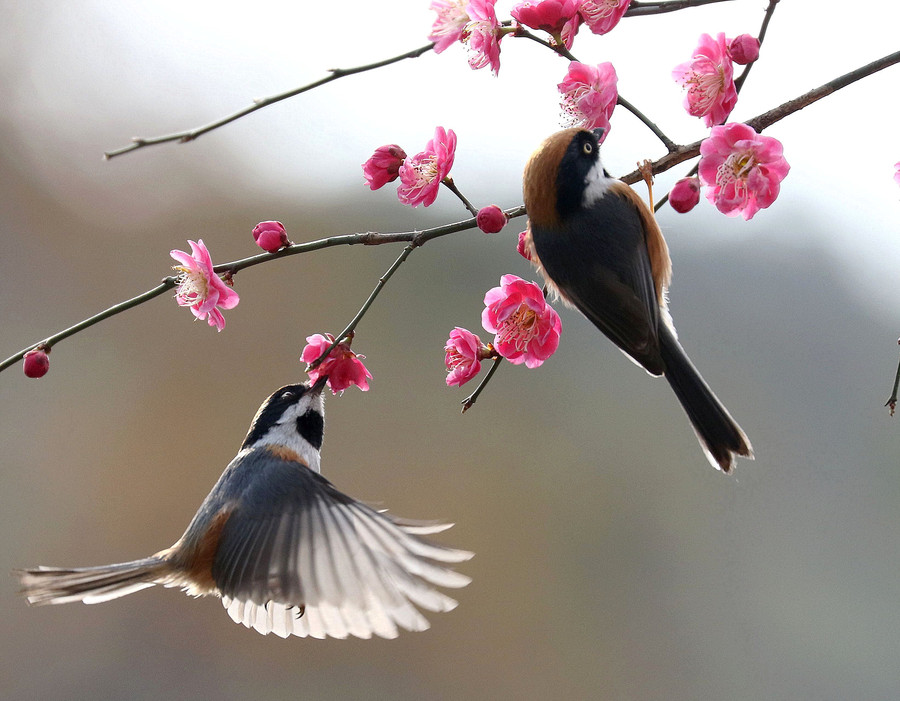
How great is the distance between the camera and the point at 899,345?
177 cm

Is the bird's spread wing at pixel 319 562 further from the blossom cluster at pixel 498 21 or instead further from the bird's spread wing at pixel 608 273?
the blossom cluster at pixel 498 21

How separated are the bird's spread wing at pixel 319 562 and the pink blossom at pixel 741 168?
2.66 ft

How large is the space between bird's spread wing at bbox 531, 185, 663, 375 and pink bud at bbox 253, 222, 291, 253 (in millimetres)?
652

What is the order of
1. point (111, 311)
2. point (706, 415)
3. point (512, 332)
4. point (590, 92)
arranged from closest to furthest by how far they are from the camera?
1. point (111, 311)
2. point (590, 92)
3. point (512, 332)
4. point (706, 415)

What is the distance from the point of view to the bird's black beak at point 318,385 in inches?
78.4

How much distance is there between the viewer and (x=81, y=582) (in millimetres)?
1984

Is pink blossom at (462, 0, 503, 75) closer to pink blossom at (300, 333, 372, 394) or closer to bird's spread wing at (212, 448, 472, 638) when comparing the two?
pink blossom at (300, 333, 372, 394)

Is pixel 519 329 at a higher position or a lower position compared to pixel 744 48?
lower

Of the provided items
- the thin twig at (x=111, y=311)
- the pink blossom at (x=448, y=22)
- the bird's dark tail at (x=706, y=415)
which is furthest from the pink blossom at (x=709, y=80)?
the thin twig at (x=111, y=311)

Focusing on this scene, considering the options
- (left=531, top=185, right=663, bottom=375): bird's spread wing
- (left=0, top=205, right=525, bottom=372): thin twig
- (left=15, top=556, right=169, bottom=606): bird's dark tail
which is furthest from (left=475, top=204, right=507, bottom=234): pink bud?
(left=15, top=556, right=169, bottom=606): bird's dark tail

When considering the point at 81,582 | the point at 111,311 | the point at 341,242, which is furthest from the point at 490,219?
the point at 81,582

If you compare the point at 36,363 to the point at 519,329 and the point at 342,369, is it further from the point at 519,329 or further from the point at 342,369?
the point at 519,329

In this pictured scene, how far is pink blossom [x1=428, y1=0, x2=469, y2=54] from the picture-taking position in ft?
6.05

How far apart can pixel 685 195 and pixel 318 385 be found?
0.88m
